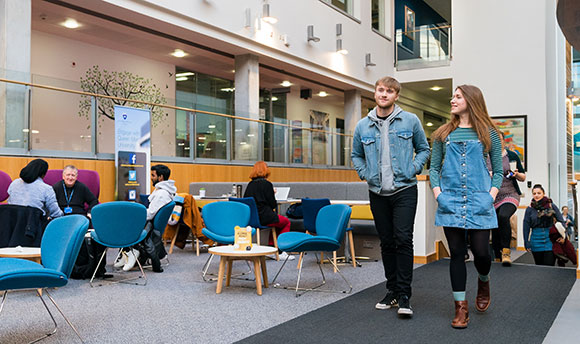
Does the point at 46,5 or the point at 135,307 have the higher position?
the point at 46,5

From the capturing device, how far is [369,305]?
439cm

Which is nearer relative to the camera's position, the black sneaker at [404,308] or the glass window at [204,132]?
the black sneaker at [404,308]

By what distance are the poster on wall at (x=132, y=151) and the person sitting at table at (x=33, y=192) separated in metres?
3.65

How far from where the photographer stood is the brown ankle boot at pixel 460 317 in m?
3.61

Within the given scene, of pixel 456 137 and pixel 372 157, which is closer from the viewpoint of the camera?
pixel 456 137

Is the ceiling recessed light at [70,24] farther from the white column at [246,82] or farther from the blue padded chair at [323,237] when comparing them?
the blue padded chair at [323,237]

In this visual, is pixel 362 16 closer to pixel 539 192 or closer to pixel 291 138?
pixel 291 138

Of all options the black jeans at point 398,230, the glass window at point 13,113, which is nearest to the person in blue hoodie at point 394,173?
the black jeans at point 398,230

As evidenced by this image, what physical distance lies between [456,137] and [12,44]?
25.8 feet

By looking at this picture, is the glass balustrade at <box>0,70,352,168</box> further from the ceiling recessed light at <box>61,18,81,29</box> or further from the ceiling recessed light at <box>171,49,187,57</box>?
the ceiling recessed light at <box>171,49,187,57</box>

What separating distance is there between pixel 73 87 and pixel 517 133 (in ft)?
31.2

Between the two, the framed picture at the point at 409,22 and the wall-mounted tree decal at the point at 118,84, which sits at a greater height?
the framed picture at the point at 409,22

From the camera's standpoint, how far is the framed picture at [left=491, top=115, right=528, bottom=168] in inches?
485

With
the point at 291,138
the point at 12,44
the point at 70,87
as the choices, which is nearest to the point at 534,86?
the point at 291,138
